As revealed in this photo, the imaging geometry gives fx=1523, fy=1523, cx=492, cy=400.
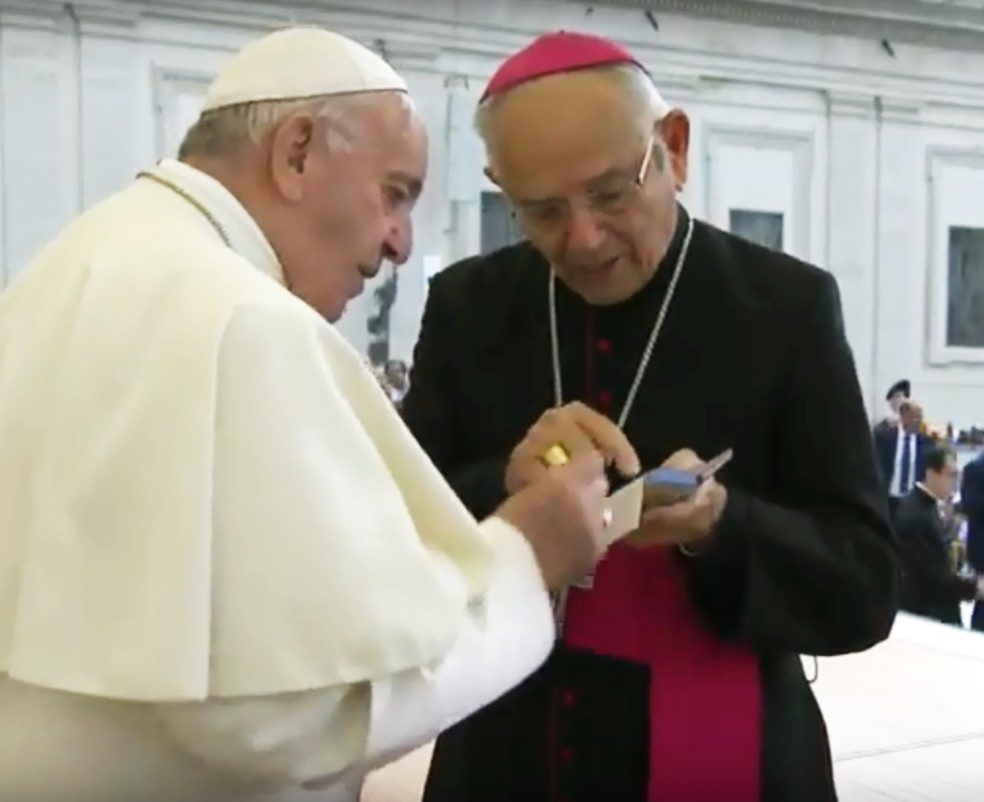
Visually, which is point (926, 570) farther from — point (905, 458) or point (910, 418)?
point (910, 418)

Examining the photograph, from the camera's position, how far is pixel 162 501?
4.54 feet

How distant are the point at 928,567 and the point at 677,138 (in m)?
5.73

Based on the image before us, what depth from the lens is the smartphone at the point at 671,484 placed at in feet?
5.51

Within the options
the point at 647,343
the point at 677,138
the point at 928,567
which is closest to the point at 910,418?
the point at 928,567

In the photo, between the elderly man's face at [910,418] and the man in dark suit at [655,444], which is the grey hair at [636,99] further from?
the elderly man's face at [910,418]

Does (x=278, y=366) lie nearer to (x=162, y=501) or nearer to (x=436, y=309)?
(x=162, y=501)

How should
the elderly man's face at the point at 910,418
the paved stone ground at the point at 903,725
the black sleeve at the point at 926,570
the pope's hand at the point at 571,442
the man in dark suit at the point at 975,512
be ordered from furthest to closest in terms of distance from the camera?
the elderly man's face at the point at 910,418 < the man in dark suit at the point at 975,512 < the black sleeve at the point at 926,570 < the paved stone ground at the point at 903,725 < the pope's hand at the point at 571,442

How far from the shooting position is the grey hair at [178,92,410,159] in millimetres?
1627

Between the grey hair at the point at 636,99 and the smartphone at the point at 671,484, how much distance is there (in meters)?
0.42

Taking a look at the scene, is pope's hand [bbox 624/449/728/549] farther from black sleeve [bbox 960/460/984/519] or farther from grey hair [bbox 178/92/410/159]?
black sleeve [bbox 960/460/984/519]

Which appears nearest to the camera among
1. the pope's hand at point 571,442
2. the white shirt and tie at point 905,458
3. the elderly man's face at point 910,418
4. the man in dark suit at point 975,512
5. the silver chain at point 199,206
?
the silver chain at point 199,206

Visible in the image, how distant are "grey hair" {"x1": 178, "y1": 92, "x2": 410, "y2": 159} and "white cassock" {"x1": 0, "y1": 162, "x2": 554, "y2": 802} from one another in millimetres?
154

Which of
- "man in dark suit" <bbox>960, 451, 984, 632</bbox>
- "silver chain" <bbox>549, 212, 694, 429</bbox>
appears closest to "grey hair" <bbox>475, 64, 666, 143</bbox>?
"silver chain" <bbox>549, 212, 694, 429</bbox>

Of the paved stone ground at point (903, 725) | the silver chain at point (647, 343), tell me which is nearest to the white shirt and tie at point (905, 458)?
the paved stone ground at point (903, 725)
